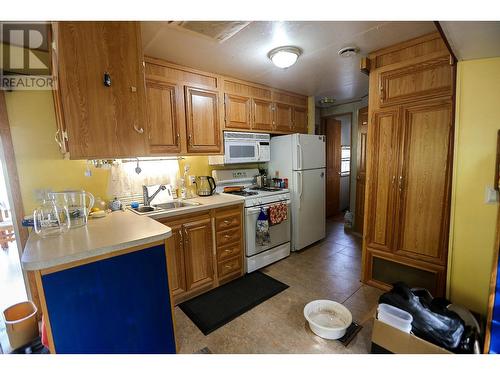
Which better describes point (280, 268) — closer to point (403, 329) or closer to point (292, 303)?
point (292, 303)

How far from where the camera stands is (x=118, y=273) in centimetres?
126

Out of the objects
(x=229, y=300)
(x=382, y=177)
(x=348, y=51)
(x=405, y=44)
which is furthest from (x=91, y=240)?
(x=405, y=44)

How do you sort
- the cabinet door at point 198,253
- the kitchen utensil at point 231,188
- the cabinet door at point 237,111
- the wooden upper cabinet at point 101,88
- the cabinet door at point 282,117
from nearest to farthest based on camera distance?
the wooden upper cabinet at point 101,88 < the cabinet door at point 198,253 < the cabinet door at point 237,111 < the kitchen utensil at point 231,188 < the cabinet door at point 282,117

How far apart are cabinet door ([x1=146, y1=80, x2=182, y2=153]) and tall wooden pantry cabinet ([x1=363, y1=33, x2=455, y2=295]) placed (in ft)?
6.59

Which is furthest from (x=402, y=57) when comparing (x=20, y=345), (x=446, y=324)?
(x=20, y=345)

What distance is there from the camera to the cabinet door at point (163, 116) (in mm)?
2182

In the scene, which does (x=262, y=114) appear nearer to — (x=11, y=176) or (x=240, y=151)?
(x=240, y=151)

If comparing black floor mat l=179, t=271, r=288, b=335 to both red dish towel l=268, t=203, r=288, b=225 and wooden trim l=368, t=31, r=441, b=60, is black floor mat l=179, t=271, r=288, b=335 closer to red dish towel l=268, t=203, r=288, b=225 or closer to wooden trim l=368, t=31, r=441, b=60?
red dish towel l=268, t=203, r=288, b=225

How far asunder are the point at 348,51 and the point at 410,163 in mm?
1202

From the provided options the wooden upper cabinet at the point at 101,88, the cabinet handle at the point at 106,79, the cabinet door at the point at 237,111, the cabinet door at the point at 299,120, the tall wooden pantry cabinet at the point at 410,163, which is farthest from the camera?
the cabinet door at the point at 299,120

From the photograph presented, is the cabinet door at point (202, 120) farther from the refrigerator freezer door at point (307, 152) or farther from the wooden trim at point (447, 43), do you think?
the wooden trim at point (447, 43)

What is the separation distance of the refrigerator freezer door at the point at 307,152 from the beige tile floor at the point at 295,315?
52.0 inches

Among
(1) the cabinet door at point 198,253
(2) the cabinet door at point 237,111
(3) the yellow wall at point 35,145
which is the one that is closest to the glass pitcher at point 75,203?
(3) the yellow wall at point 35,145

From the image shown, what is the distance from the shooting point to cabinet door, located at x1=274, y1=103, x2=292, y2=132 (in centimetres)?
327
